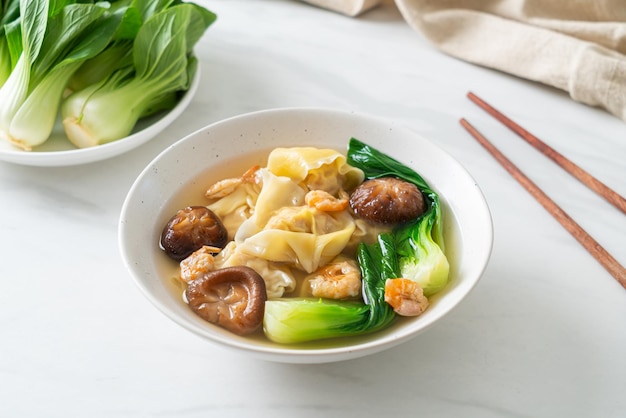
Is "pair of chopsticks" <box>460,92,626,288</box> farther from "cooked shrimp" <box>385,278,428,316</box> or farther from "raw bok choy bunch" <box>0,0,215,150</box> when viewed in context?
"raw bok choy bunch" <box>0,0,215,150</box>

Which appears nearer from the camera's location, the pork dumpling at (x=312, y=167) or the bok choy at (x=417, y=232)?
the bok choy at (x=417, y=232)

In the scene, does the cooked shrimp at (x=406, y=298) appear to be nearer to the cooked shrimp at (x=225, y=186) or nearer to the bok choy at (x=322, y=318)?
the bok choy at (x=322, y=318)

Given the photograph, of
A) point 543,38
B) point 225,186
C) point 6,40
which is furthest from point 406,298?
point 6,40

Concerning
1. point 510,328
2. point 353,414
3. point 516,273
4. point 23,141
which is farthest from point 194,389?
point 23,141

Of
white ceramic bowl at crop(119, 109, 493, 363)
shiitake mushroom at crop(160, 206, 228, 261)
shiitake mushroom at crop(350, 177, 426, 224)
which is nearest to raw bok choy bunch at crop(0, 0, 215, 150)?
white ceramic bowl at crop(119, 109, 493, 363)

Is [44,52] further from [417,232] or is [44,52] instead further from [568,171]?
[568,171]

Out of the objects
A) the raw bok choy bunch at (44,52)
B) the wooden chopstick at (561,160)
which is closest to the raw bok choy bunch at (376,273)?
the wooden chopstick at (561,160)
